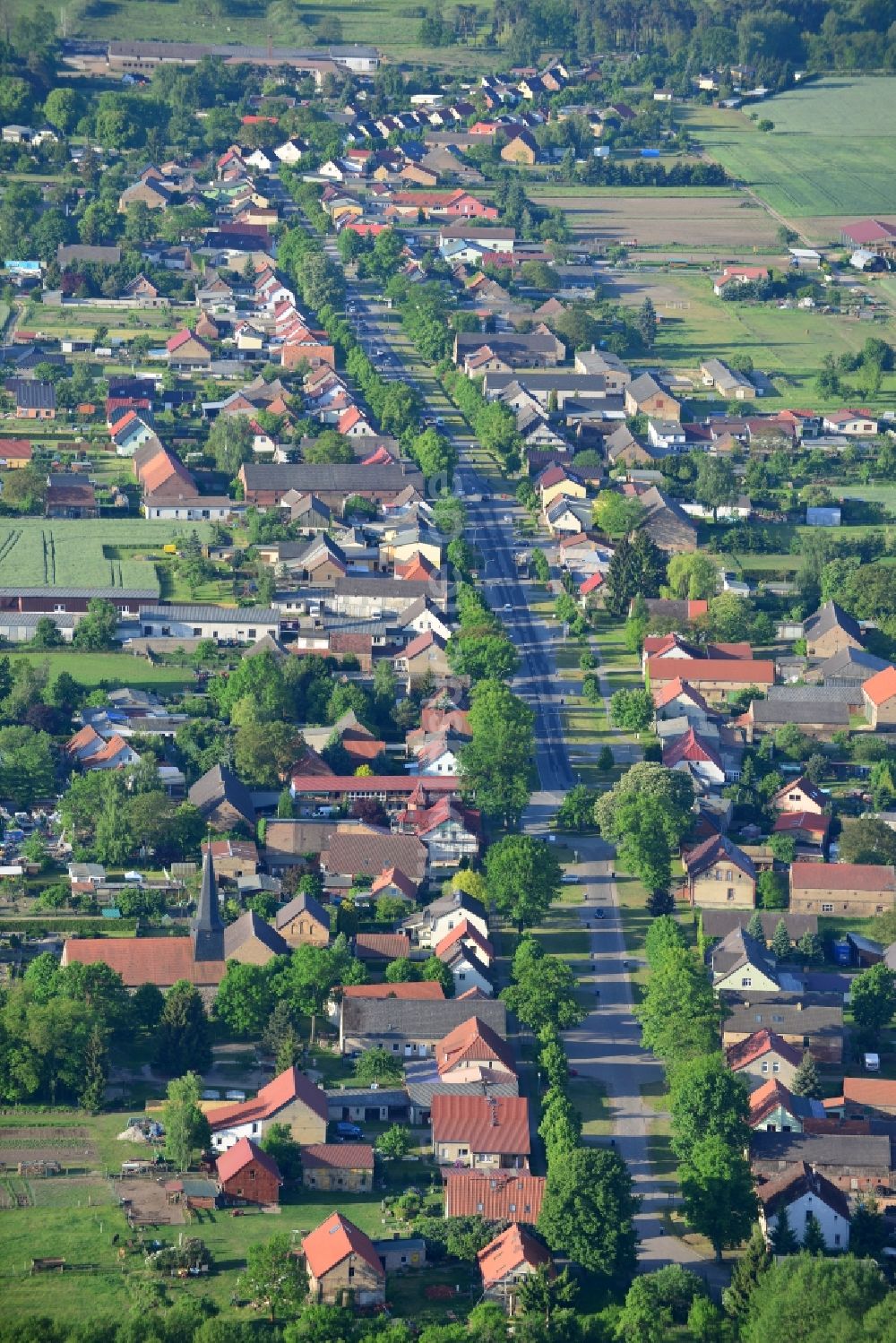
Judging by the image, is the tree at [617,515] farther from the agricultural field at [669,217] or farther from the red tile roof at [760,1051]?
the agricultural field at [669,217]

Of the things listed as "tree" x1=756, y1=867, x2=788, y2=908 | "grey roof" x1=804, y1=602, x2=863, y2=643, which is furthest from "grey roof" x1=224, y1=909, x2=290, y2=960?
"grey roof" x1=804, y1=602, x2=863, y2=643

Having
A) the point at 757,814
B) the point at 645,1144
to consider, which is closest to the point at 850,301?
the point at 757,814

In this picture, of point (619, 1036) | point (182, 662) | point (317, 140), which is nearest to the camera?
point (619, 1036)

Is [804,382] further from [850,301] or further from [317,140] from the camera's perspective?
[317,140]

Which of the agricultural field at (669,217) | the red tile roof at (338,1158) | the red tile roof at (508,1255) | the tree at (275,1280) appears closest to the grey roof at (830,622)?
the red tile roof at (338,1158)

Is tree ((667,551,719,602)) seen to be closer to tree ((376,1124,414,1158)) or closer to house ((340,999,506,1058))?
house ((340,999,506,1058))

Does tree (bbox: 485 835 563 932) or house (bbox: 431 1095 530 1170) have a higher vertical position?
house (bbox: 431 1095 530 1170)
